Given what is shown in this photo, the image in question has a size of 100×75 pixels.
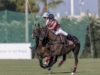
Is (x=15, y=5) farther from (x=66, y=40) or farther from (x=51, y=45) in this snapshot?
(x=51, y=45)

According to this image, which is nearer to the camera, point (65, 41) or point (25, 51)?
point (65, 41)

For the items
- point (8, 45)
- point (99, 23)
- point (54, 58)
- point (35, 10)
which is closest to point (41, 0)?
point (35, 10)

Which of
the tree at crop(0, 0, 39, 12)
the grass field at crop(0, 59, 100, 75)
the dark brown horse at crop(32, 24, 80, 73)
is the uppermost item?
the dark brown horse at crop(32, 24, 80, 73)

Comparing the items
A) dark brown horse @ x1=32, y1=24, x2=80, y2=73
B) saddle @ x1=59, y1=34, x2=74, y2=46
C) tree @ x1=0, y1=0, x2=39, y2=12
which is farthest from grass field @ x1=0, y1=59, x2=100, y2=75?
tree @ x1=0, y1=0, x2=39, y2=12

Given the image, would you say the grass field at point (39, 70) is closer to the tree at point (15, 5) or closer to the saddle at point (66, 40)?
the saddle at point (66, 40)

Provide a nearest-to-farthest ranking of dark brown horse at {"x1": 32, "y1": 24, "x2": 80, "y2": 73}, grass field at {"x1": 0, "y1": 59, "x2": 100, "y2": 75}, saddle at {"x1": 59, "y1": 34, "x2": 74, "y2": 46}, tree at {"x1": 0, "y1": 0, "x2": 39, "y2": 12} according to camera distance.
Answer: dark brown horse at {"x1": 32, "y1": 24, "x2": 80, "y2": 73}, saddle at {"x1": 59, "y1": 34, "x2": 74, "y2": 46}, grass field at {"x1": 0, "y1": 59, "x2": 100, "y2": 75}, tree at {"x1": 0, "y1": 0, "x2": 39, "y2": 12}

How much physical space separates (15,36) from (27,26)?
1198 millimetres

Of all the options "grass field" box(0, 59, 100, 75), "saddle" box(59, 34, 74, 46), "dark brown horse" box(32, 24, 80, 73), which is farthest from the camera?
"grass field" box(0, 59, 100, 75)

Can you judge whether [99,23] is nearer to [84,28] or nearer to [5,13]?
[84,28]

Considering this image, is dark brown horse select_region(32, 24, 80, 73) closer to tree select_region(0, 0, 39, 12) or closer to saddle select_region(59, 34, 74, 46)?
saddle select_region(59, 34, 74, 46)

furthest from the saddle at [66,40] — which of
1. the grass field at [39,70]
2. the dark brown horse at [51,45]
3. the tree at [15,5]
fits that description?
the tree at [15,5]

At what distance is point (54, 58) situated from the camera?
22.7 m

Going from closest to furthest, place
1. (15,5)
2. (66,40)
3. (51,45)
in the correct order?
(51,45) → (66,40) → (15,5)

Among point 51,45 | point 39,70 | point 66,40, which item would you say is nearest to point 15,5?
point 39,70
